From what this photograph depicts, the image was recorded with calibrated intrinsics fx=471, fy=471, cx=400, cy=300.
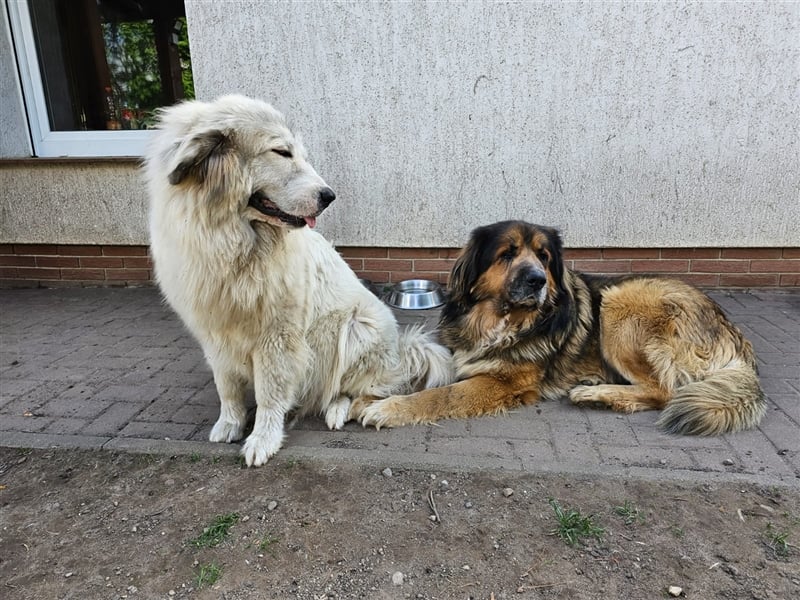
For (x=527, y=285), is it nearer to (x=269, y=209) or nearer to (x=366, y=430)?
(x=366, y=430)

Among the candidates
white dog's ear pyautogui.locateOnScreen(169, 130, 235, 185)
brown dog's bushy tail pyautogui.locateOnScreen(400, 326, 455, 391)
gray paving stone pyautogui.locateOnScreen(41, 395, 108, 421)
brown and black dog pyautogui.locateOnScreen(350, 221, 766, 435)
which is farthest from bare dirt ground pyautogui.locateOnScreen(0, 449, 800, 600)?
white dog's ear pyautogui.locateOnScreen(169, 130, 235, 185)

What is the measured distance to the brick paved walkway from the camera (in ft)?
7.86

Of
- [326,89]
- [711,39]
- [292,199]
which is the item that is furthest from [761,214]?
[292,199]

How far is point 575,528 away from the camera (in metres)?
1.93

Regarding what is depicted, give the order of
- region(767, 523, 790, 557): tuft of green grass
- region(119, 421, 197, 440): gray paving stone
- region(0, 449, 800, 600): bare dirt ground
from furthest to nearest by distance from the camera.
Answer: region(119, 421, 197, 440): gray paving stone, region(767, 523, 790, 557): tuft of green grass, region(0, 449, 800, 600): bare dirt ground

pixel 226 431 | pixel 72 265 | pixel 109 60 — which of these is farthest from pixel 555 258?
pixel 109 60

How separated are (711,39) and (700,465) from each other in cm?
409

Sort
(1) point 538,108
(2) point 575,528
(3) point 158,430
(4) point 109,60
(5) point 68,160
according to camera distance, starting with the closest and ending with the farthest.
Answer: (2) point 575,528 → (3) point 158,430 → (1) point 538,108 → (5) point 68,160 → (4) point 109,60

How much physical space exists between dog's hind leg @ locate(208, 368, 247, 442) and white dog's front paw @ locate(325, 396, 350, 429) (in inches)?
19.3

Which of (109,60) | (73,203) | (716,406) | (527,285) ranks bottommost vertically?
(716,406)

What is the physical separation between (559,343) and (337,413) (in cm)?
151

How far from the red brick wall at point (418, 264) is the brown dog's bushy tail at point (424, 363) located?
2.06 meters

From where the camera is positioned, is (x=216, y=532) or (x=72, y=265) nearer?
(x=216, y=532)

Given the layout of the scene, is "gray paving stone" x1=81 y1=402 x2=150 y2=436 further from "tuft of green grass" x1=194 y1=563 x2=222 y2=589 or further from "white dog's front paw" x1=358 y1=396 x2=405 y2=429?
"white dog's front paw" x1=358 y1=396 x2=405 y2=429
